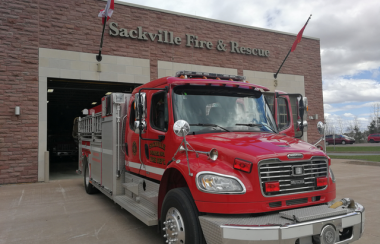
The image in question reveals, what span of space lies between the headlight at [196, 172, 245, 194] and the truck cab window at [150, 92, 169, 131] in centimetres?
126

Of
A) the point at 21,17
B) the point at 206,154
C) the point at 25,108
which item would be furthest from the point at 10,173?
the point at 206,154

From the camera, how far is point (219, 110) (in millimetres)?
4238

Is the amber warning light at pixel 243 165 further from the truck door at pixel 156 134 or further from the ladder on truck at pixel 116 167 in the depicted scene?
Result: the ladder on truck at pixel 116 167

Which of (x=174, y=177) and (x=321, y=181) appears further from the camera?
(x=174, y=177)

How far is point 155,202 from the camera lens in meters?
4.29

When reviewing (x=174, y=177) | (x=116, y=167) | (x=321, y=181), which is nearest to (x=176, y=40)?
(x=116, y=167)

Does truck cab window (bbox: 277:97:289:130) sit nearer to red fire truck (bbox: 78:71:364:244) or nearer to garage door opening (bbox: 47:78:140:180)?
red fire truck (bbox: 78:71:364:244)

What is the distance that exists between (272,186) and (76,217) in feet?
15.0

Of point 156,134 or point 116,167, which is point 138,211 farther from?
point 116,167

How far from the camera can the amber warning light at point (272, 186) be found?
3096 mm

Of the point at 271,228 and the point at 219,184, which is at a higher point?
the point at 219,184

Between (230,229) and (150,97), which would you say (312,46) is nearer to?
(150,97)

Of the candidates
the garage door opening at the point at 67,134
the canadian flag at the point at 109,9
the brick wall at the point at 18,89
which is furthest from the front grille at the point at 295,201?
the garage door opening at the point at 67,134

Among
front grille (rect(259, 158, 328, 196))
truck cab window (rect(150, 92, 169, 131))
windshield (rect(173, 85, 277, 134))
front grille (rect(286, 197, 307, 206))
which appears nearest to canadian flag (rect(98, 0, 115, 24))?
truck cab window (rect(150, 92, 169, 131))
